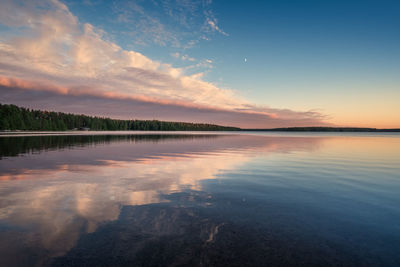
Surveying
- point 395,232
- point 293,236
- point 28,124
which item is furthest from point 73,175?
point 28,124

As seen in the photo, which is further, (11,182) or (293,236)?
(11,182)

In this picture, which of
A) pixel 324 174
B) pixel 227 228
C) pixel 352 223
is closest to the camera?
pixel 227 228

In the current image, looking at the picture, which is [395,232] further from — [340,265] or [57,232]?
[57,232]

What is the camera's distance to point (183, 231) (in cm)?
714

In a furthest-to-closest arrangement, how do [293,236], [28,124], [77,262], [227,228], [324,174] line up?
1. [28,124]
2. [324,174]
3. [227,228]
4. [293,236]
5. [77,262]

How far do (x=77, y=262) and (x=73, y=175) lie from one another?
11890 mm

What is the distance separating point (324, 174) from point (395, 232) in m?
10.6

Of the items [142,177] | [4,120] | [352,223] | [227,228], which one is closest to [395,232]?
[352,223]

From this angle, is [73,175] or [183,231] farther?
[73,175]

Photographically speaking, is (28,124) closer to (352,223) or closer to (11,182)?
(11,182)

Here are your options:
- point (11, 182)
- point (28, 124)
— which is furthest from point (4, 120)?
point (11, 182)

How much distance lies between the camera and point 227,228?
7.37 meters

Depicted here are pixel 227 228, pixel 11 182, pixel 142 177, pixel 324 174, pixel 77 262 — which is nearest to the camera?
pixel 77 262

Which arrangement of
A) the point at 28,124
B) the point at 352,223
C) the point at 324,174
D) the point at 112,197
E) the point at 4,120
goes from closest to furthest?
the point at 352,223 → the point at 112,197 → the point at 324,174 → the point at 4,120 → the point at 28,124
